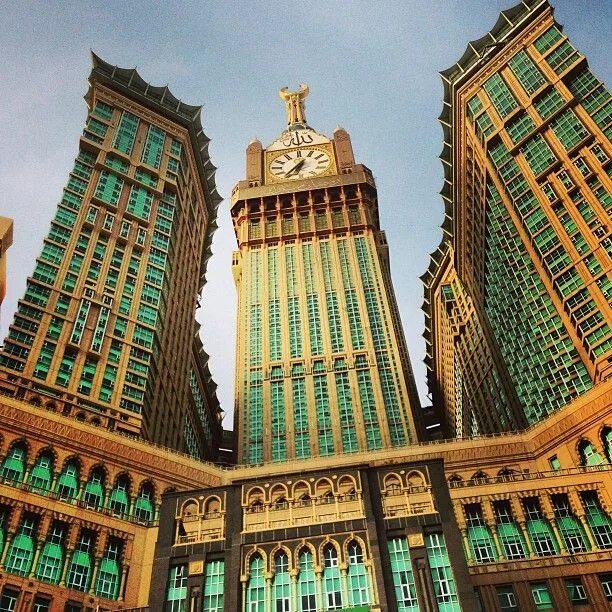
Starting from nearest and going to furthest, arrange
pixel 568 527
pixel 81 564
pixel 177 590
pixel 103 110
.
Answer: pixel 177 590
pixel 568 527
pixel 81 564
pixel 103 110

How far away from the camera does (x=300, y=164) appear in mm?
126875

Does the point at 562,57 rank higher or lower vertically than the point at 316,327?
higher

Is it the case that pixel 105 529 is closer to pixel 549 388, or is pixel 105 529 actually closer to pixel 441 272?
pixel 549 388

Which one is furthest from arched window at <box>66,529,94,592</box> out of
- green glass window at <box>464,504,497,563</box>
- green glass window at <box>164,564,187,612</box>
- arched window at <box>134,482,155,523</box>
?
green glass window at <box>464,504,497,563</box>

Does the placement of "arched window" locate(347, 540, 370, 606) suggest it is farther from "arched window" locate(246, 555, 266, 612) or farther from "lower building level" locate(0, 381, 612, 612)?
"arched window" locate(246, 555, 266, 612)

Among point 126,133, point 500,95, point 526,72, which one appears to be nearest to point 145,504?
point 126,133

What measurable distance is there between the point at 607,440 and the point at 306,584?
32.2 metres

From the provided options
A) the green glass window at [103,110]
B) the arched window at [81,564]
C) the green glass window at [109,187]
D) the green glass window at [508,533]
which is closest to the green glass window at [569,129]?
the green glass window at [508,533]

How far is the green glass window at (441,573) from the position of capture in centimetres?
3862

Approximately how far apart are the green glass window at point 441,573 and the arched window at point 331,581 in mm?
5330

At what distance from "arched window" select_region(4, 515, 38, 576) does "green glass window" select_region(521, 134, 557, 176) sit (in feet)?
210

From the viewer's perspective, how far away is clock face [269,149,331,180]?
12500 cm

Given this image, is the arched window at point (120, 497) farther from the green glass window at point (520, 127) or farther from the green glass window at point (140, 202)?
the green glass window at point (520, 127)

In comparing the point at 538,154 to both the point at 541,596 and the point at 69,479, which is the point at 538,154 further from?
the point at 69,479
